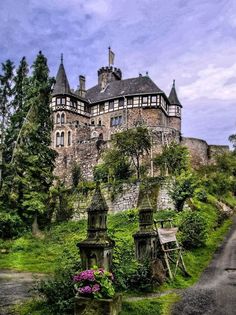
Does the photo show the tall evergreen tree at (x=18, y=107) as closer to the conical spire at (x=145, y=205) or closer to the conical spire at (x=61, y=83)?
the conical spire at (x=145, y=205)

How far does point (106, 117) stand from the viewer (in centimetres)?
5881

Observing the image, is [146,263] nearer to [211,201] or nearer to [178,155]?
[211,201]

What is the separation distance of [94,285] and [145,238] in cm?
512

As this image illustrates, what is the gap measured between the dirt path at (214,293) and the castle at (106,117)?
29.8m

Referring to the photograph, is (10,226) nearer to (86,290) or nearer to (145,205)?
(145,205)

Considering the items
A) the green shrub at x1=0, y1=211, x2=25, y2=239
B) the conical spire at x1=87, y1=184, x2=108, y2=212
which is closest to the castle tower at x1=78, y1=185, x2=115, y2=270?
the conical spire at x1=87, y1=184, x2=108, y2=212

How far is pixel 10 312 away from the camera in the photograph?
1013 centimetres

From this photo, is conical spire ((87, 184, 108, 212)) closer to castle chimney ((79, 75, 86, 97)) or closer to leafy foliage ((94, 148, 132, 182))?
leafy foliage ((94, 148, 132, 182))

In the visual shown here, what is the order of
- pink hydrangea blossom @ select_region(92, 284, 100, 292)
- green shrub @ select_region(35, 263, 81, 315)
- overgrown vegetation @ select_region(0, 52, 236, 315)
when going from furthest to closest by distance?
overgrown vegetation @ select_region(0, 52, 236, 315) → green shrub @ select_region(35, 263, 81, 315) → pink hydrangea blossom @ select_region(92, 284, 100, 292)

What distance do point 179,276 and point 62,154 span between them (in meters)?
40.0

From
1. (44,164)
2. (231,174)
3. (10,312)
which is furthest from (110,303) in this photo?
(231,174)

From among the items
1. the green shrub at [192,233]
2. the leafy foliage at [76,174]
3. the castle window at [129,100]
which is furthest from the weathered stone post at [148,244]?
the castle window at [129,100]

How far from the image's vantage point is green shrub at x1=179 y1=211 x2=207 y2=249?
730 inches

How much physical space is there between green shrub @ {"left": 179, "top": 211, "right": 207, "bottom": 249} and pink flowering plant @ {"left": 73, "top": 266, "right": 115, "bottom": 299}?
32.9ft
